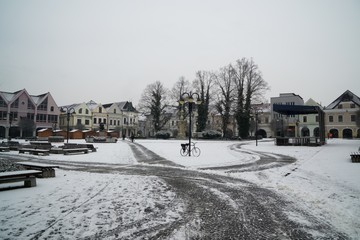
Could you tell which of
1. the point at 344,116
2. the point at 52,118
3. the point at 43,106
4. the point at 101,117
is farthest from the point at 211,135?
the point at 43,106

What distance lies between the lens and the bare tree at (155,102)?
198 ft

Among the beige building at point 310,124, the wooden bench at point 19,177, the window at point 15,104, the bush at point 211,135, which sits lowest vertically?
the wooden bench at point 19,177

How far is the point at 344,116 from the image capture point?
6122cm

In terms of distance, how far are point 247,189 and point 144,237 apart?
14.7 feet

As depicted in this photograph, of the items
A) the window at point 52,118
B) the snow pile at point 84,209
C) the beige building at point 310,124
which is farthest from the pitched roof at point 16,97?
the beige building at point 310,124

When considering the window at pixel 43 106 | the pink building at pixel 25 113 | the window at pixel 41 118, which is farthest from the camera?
the window at pixel 43 106

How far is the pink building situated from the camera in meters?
55.7

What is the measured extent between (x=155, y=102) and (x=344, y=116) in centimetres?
4808

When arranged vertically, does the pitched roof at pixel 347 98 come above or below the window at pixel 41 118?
above

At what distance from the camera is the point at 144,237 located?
3.95m

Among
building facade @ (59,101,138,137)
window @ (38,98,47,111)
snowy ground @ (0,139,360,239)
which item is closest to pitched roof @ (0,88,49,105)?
window @ (38,98,47,111)

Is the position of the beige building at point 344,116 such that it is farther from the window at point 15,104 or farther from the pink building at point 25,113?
the window at point 15,104

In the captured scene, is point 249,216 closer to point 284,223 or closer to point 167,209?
point 284,223

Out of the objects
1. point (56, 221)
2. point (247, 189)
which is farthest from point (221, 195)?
point (56, 221)
